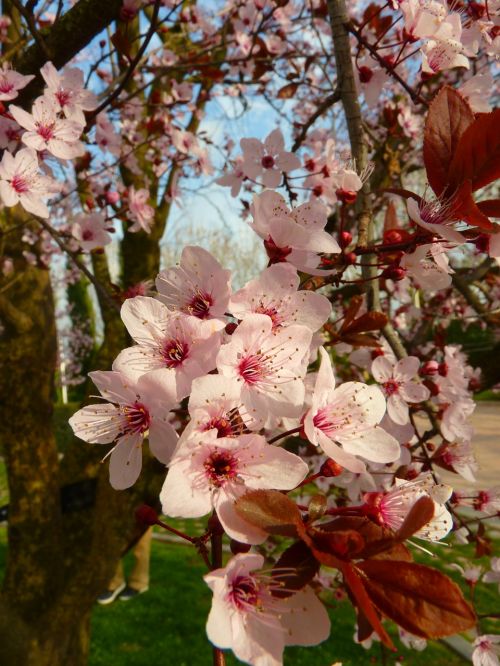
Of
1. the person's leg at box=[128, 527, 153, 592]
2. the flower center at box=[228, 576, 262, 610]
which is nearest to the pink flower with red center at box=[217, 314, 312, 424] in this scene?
the flower center at box=[228, 576, 262, 610]

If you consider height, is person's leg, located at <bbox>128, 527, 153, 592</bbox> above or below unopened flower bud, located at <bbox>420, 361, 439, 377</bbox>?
below

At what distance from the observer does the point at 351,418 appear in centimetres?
84

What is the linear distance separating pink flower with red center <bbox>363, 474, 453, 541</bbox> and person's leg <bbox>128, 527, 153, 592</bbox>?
4556 millimetres

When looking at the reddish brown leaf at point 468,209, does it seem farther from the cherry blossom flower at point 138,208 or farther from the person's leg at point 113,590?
the person's leg at point 113,590

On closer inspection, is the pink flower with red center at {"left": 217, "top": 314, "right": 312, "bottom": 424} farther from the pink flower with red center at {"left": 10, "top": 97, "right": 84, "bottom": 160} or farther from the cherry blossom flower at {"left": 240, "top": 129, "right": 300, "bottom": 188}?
the pink flower with red center at {"left": 10, "top": 97, "right": 84, "bottom": 160}

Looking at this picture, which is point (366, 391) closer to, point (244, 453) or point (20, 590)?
point (244, 453)

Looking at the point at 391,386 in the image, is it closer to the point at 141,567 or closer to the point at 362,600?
the point at 362,600

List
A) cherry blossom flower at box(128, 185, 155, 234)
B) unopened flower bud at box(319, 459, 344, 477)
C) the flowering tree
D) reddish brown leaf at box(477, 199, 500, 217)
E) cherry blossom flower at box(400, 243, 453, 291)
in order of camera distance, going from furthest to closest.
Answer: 1. cherry blossom flower at box(128, 185, 155, 234)
2. cherry blossom flower at box(400, 243, 453, 291)
3. reddish brown leaf at box(477, 199, 500, 217)
4. unopened flower bud at box(319, 459, 344, 477)
5. the flowering tree

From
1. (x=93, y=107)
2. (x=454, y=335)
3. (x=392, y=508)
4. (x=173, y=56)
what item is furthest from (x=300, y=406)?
(x=454, y=335)

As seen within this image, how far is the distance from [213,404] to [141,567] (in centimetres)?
496

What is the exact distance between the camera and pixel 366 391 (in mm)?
861

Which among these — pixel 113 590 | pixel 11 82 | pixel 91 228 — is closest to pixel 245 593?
pixel 11 82

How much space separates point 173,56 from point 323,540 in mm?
4183

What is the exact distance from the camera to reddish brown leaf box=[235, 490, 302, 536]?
0.62 metres
